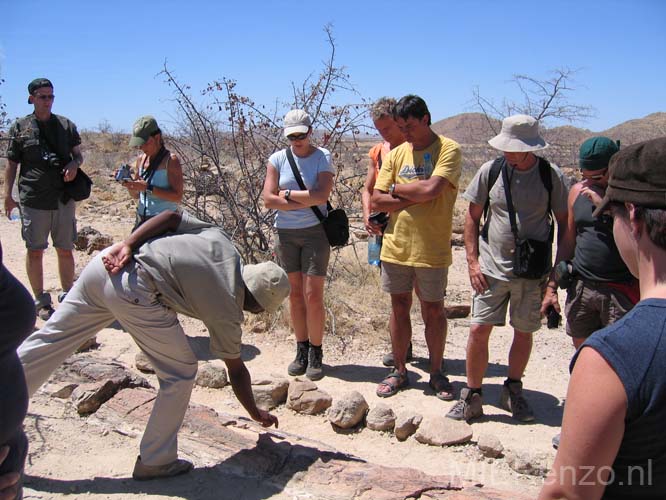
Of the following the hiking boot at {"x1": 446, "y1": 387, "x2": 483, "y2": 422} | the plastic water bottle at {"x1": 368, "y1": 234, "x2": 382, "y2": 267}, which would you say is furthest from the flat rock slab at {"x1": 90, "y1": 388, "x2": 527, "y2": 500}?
the plastic water bottle at {"x1": 368, "y1": 234, "x2": 382, "y2": 267}

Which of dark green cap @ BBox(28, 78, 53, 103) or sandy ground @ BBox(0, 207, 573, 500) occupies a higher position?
dark green cap @ BBox(28, 78, 53, 103)

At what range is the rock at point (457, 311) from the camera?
6410 mm

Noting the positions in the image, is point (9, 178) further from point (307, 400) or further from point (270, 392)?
point (307, 400)

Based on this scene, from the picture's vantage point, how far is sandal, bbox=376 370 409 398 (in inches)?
177

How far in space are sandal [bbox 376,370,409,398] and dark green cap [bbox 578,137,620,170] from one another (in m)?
1.99

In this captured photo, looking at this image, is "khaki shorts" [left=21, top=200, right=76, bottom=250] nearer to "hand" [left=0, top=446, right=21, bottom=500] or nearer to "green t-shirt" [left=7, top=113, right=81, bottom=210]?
"green t-shirt" [left=7, top=113, right=81, bottom=210]

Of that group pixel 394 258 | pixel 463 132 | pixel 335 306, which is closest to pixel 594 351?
pixel 394 258

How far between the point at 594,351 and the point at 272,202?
352 cm

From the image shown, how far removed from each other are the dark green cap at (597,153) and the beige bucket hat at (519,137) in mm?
273

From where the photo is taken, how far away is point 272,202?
4.61 m

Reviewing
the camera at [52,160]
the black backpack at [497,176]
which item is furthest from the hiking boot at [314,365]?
the camera at [52,160]

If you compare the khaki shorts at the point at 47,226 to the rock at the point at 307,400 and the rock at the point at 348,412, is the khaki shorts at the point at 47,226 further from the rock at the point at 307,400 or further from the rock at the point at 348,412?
the rock at the point at 348,412

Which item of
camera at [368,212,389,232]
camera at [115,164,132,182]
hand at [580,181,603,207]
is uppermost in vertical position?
camera at [115,164,132,182]

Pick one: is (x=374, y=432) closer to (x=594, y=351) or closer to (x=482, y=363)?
(x=482, y=363)
